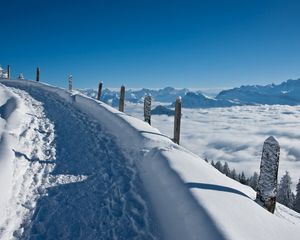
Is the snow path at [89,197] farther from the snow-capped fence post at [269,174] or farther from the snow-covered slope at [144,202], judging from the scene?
the snow-capped fence post at [269,174]

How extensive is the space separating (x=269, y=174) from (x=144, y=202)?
3369 millimetres

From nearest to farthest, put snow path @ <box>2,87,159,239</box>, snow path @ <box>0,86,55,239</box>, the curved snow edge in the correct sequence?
the curved snow edge, snow path @ <box>2,87,159,239</box>, snow path @ <box>0,86,55,239</box>

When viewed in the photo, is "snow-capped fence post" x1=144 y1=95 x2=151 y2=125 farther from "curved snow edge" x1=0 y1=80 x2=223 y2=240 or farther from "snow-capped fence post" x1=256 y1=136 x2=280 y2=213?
"snow-capped fence post" x1=256 y1=136 x2=280 y2=213

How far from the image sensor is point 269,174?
7.39 metres

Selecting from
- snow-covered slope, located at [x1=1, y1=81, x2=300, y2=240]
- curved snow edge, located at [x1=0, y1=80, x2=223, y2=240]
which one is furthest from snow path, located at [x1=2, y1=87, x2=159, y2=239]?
curved snow edge, located at [x1=0, y1=80, x2=223, y2=240]

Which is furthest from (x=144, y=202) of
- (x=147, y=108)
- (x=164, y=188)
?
(x=147, y=108)

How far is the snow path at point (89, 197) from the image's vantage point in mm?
5266

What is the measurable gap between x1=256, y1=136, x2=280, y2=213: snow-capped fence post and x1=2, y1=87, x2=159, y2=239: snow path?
3.19 meters

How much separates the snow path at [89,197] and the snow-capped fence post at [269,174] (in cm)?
319

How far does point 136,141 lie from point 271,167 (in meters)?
4.83

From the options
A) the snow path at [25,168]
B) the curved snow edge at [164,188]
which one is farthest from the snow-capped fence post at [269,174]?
the snow path at [25,168]

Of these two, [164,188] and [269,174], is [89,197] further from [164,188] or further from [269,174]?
[269,174]

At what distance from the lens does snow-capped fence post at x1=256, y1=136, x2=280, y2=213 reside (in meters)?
7.31

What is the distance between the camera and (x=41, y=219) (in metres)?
5.48
